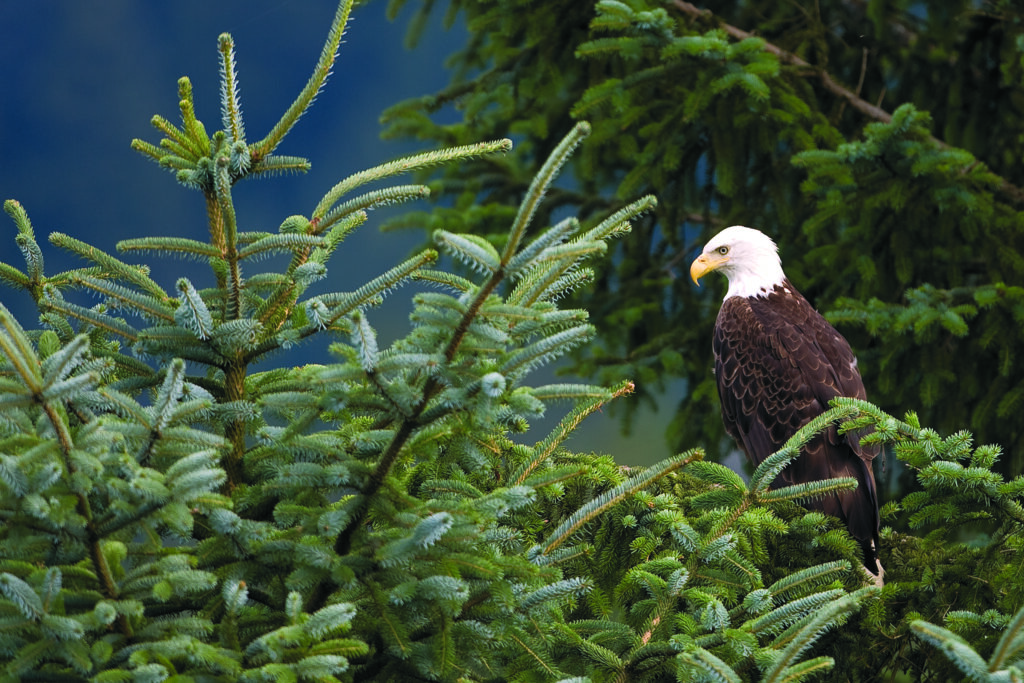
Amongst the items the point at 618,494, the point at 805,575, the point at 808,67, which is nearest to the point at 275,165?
the point at 618,494

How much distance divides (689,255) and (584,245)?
5210mm

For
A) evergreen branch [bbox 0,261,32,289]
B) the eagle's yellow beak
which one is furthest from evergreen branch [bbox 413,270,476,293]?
the eagle's yellow beak

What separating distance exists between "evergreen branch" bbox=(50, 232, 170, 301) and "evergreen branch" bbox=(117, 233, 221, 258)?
0.17 ft

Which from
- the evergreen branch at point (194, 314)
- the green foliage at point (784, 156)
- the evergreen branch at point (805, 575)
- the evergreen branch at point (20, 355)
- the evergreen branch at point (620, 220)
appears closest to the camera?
the evergreen branch at point (20, 355)

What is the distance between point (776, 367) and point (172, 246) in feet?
8.83

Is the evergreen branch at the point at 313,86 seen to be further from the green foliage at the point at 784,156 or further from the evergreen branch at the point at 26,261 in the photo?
the green foliage at the point at 784,156

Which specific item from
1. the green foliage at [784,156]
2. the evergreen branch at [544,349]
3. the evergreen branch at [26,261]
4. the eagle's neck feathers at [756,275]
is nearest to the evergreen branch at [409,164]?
the evergreen branch at [544,349]

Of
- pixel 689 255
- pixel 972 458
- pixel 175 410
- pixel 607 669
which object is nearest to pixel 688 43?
pixel 689 255

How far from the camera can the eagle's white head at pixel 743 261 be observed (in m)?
4.34

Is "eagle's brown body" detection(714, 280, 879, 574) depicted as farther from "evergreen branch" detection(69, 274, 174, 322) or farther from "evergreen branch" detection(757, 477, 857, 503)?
"evergreen branch" detection(69, 274, 174, 322)

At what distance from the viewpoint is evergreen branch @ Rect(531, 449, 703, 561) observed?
1.75 meters

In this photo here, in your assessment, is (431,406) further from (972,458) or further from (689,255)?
(689,255)

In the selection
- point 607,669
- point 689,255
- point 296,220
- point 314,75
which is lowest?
point 689,255

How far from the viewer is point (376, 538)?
1.53 m
